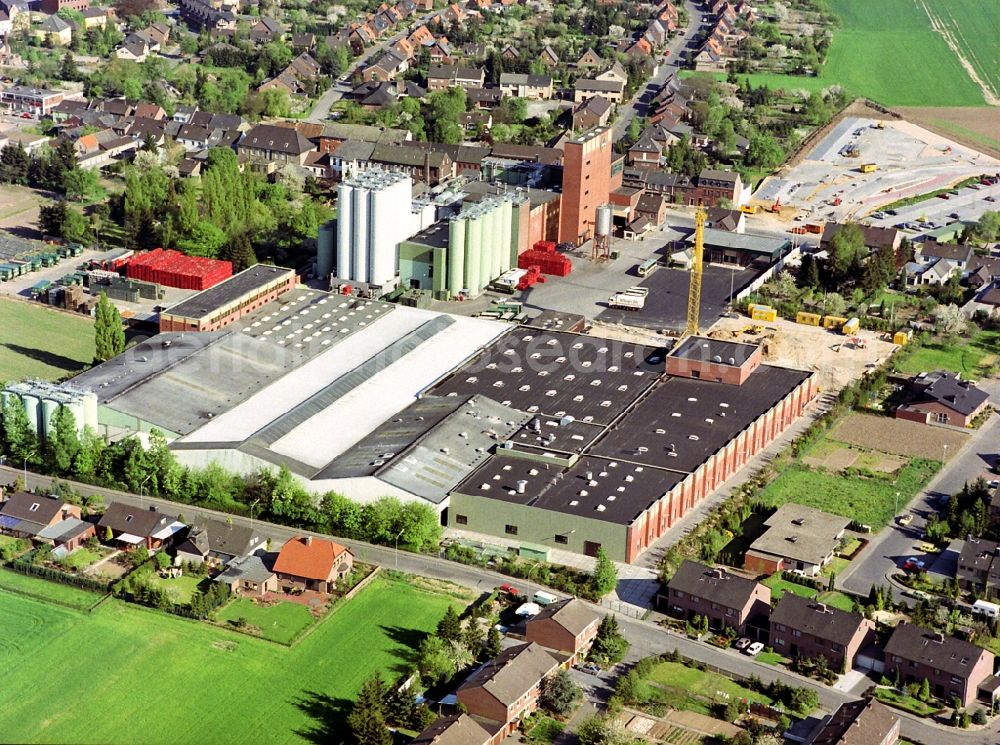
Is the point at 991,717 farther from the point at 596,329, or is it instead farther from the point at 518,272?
the point at 518,272

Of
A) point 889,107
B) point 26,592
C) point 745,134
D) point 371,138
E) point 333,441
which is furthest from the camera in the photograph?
point 889,107

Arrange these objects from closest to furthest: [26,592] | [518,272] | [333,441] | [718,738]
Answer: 1. [718,738]
2. [26,592]
3. [333,441]
4. [518,272]

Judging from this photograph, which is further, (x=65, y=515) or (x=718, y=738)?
(x=65, y=515)

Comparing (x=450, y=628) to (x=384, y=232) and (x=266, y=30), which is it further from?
(x=266, y=30)

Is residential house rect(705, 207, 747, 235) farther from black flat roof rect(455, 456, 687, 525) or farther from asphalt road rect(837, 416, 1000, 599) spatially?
black flat roof rect(455, 456, 687, 525)

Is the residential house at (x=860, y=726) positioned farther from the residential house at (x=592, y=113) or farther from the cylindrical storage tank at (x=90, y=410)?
the residential house at (x=592, y=113)

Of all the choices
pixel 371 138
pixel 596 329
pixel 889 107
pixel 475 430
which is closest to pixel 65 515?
pixel 475 430
